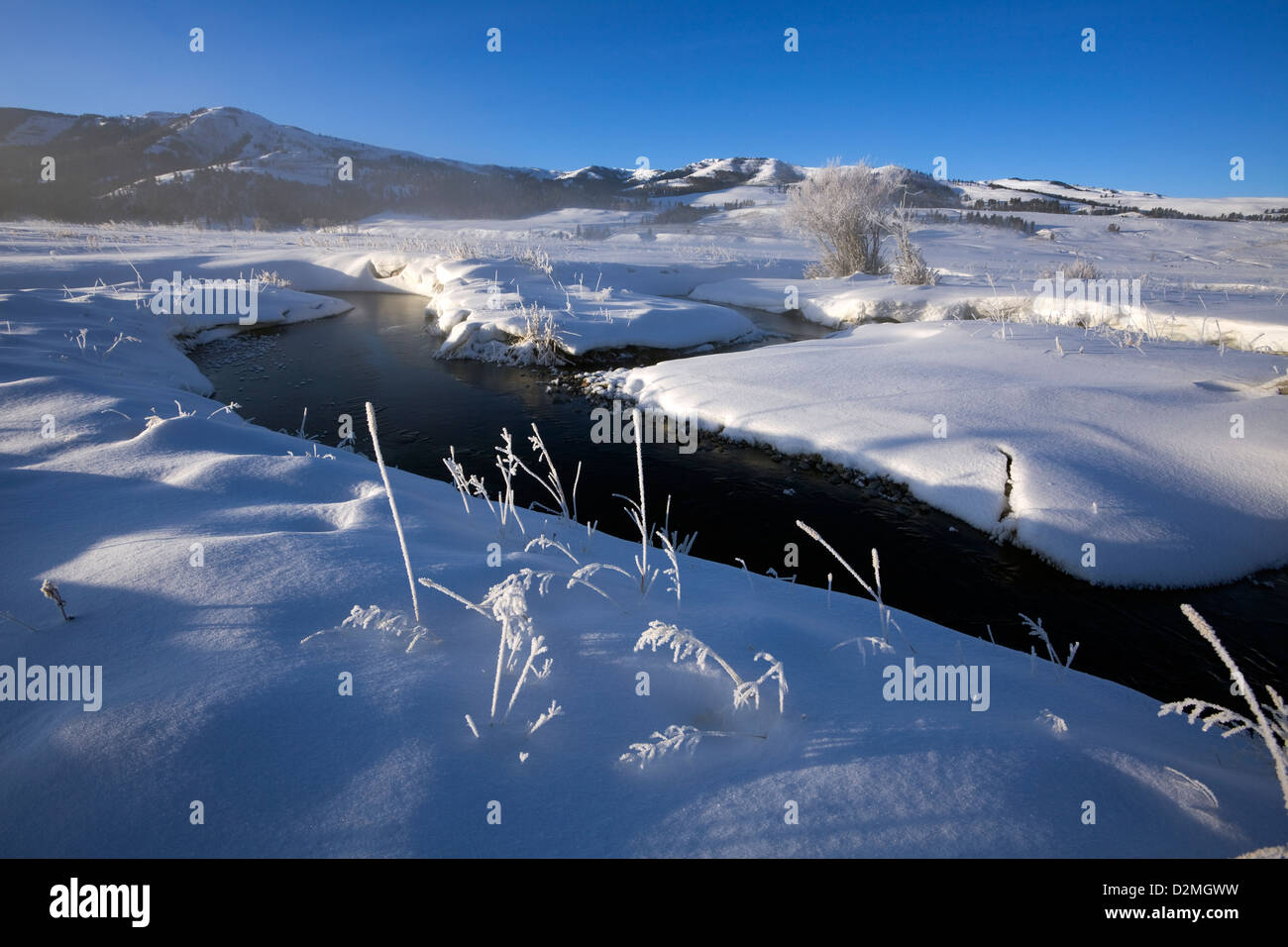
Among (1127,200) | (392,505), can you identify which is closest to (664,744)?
(392,505)

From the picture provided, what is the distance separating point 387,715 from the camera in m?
1.50

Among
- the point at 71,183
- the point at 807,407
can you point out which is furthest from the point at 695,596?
the point at 71,183

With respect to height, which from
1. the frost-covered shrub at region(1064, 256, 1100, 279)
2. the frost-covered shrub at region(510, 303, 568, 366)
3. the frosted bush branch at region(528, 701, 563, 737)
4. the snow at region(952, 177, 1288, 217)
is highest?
the snow at region(952, 177, 1288, 217)

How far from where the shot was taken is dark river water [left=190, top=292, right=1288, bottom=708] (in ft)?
11.1

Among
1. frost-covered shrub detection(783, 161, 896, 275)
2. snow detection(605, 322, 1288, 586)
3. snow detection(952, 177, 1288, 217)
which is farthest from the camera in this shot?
snow detection(952, 177, 1288, 217)

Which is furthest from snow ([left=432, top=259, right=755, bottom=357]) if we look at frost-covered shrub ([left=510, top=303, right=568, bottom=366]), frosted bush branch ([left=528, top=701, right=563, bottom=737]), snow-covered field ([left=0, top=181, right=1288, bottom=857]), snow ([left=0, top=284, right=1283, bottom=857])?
frosted bush branch ([left=528, top=701, right=563, bottom=737])

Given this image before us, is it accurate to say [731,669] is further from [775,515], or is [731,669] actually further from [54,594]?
[775,515]

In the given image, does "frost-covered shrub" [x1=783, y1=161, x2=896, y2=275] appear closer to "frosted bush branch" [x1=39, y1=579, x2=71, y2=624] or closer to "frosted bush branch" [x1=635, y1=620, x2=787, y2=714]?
"frosted bush branch" [x1=635, y1=620, x2=787, y2=714]

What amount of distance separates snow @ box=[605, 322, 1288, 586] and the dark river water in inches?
9.1

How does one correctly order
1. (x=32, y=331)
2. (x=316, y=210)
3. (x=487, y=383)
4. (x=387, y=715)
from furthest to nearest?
(x=316, y=210), (x=487, y=383), (x=32, y=331), (x=387, y=715)

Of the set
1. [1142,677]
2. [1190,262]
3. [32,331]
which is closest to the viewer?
[1142,677]

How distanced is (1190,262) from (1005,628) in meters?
18.7

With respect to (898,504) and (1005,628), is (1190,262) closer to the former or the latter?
(898,504)

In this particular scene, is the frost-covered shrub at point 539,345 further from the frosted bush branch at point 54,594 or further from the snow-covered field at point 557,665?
the frosted bush branch at point 54,594
